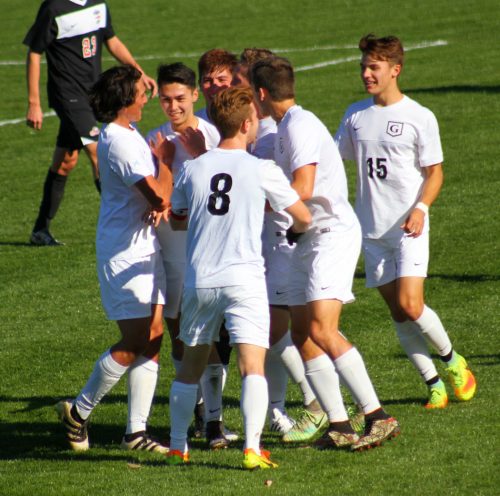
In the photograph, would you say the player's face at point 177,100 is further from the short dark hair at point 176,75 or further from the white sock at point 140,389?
the white sock at point 140,389

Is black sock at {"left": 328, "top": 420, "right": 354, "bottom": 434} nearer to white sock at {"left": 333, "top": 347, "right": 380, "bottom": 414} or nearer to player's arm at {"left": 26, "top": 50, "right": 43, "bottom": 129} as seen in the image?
white sock at {"left": 333, "top": 347, "right": 380, "bottom": 414}

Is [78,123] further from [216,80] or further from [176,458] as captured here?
[176,458]

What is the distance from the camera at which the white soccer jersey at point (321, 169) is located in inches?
257

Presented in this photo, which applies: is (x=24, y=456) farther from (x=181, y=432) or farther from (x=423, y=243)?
(x=423, y=243)

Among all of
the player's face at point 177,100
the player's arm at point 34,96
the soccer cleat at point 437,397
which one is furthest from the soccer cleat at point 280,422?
the player's arm at point 34,96

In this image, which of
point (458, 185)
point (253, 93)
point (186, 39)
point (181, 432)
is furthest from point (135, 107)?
point (186, 39)

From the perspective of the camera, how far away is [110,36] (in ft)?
41.6

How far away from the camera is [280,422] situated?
743cm

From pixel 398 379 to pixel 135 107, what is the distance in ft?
9.77

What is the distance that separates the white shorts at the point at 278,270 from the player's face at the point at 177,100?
94 centimetres

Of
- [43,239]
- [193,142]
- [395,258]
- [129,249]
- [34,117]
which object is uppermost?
[193,142]

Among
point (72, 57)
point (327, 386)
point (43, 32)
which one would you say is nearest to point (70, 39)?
point (72, 57)

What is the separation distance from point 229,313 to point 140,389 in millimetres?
1136

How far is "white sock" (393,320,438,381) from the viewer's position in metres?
7.74
